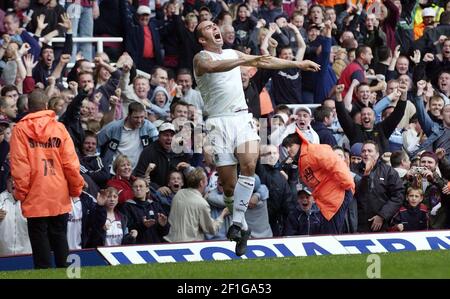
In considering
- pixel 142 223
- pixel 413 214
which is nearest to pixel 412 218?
pixel 413 214

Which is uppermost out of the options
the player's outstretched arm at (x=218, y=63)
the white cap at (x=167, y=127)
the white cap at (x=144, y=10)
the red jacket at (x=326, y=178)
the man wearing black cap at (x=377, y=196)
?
the white cap at (x=144, y=10)

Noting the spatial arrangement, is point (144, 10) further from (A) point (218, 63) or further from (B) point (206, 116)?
(A) point (218, 63)

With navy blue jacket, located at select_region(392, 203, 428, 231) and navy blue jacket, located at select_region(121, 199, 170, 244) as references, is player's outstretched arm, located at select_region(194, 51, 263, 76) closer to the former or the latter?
navy blue jacket, located at select_region(121, 199, 170, 244)

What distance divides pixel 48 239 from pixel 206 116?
5.89 metres

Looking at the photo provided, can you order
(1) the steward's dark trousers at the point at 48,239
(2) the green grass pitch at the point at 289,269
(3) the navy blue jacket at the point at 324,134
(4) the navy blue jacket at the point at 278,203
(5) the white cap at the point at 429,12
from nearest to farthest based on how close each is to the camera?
(2) the green grass pitch at the point at 289,269 → (1) the steward's dark trousers at the point at 48,239 → (4) the navy blue jacket at the point at 278,203 → (3) the navy blue jacket at the point at 324,134 → (5) the white cap at the point at 429,12

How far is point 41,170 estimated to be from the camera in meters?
16.0

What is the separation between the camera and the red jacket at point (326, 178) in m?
18.1

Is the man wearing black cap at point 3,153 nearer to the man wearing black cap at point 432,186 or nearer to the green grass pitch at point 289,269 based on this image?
the green grass pitch at point 289,269

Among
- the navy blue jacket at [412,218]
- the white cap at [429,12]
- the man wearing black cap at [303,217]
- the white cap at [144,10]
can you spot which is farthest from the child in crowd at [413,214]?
the white cap at [429,12]

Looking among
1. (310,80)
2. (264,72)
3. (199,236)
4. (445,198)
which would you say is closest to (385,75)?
Answer: (310,80)
